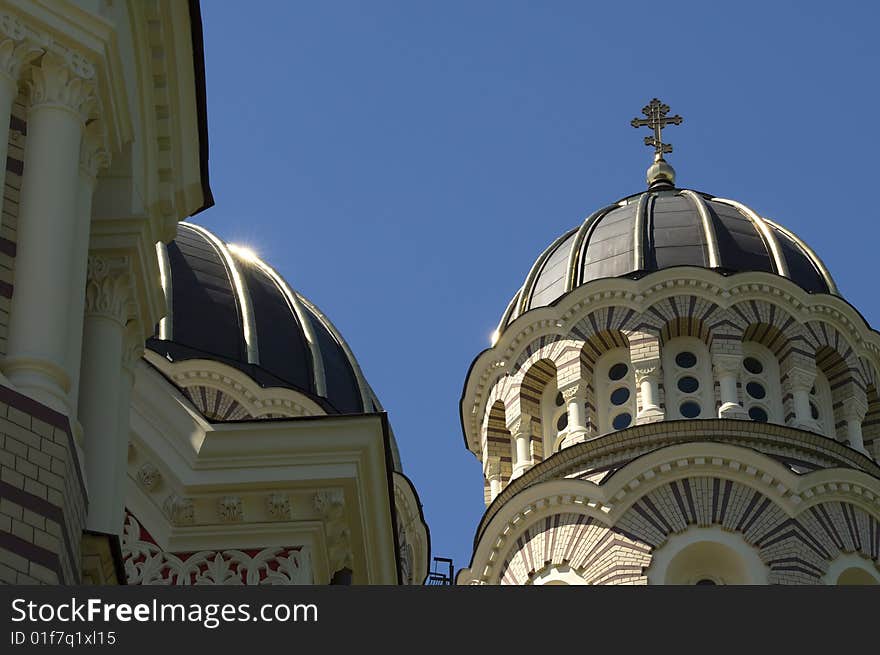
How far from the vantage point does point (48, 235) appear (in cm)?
1282

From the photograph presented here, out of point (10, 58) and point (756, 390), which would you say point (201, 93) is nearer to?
point (10, 58)

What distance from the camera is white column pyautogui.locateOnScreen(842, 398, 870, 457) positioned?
36.4 metres

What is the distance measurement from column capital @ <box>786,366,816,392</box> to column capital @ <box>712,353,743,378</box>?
834 mm

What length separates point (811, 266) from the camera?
3856cm

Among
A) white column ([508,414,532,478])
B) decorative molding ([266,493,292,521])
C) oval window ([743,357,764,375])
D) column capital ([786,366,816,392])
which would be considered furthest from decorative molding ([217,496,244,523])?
oval window ([743,357,764,375])

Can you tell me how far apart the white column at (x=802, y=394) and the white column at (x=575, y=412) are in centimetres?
317

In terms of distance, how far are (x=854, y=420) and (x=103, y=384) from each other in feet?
78.0

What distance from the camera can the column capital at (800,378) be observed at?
3616 cm

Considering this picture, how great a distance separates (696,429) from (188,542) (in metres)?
16.7

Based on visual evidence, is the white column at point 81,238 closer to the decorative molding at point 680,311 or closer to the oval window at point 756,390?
the decorative molding at point 680,311

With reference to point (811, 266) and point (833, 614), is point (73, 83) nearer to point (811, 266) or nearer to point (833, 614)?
point (833, 614)

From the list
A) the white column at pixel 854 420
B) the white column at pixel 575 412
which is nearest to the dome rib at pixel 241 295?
the white column at pixel 575 412

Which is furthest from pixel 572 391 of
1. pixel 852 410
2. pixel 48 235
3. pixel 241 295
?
pixel 48 235

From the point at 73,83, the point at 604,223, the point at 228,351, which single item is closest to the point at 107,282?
the point at 73,83
